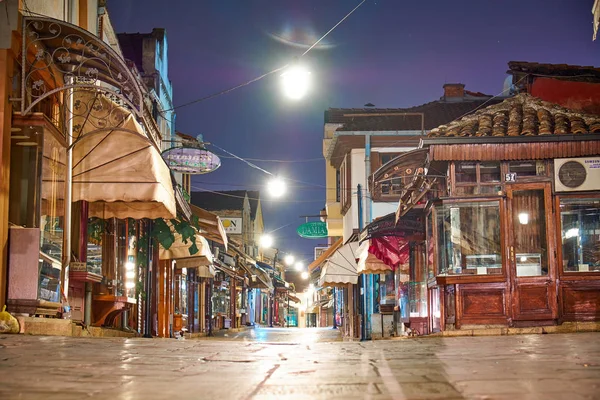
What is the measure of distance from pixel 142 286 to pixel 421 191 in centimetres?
733

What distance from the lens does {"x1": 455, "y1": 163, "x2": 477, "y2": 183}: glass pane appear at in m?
15.4

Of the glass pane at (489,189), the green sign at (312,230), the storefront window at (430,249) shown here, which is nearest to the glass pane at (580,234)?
the glass pane at (489,189)

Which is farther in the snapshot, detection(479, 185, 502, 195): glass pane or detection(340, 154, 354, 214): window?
detection(340, 154, 354, 214): window

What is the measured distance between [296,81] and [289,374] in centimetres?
1239

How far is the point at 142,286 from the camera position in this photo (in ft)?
62.7

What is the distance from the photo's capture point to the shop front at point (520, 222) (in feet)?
48.1

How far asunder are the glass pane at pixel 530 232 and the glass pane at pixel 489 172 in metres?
0.54

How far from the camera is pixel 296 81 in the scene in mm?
17469

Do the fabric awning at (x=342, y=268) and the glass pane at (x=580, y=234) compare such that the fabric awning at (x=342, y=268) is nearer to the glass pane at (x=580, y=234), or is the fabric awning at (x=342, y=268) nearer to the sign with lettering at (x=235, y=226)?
the glass pane at (x=580, y=234)

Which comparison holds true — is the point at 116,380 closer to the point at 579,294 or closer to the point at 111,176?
the point at 111,176

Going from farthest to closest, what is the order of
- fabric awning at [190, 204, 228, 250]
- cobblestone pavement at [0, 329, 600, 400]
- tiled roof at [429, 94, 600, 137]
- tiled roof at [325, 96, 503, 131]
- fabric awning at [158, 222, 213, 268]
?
tiled roof at [325, 96, 503, 131]
fabric awning at [158, 222, 213, 268]
fabric awning at [190, 204, 228, 250]
tiled roof at [429, 94, 600, 137]
cobblestone pavement at [0, 329, 600, 400]

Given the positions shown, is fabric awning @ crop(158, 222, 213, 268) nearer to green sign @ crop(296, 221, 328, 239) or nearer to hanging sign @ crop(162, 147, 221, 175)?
hanging sign @ crop(162, 147, 221, 175)

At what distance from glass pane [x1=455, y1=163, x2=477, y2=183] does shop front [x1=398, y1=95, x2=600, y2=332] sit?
0.02 m

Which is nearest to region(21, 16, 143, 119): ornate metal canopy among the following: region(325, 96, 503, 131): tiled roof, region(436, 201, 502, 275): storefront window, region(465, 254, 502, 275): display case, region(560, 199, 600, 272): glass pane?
region(436, 201, 502, 275): storefront window
